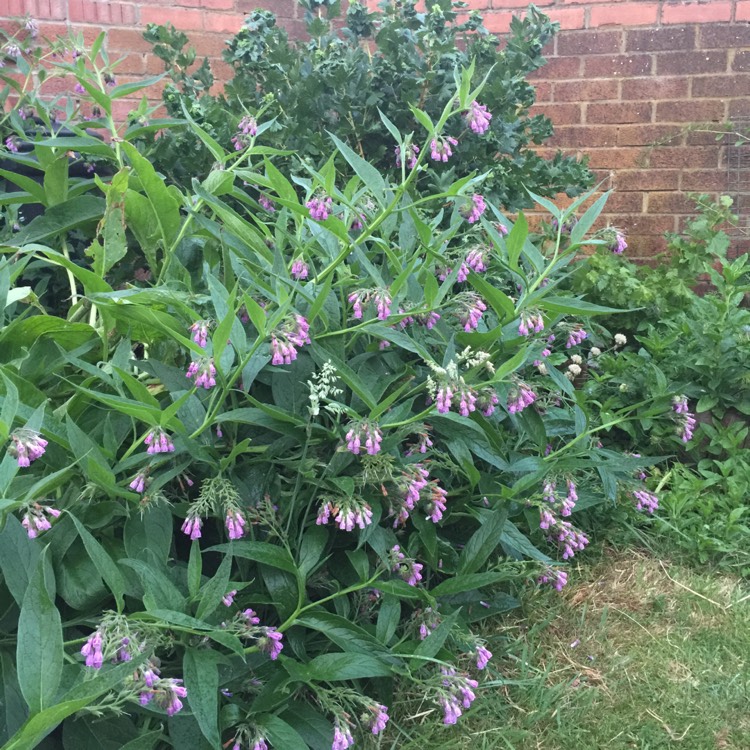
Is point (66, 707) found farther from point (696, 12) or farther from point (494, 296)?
point (696, 12)

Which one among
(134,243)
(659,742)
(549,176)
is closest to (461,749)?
(659,742)

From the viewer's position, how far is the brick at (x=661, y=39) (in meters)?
3.55

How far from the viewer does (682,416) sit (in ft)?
5.88

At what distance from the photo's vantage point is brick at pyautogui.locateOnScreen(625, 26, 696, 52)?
3547mm

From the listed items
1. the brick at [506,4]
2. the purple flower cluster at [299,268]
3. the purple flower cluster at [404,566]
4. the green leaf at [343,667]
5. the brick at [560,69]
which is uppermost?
the brick at [506,4]

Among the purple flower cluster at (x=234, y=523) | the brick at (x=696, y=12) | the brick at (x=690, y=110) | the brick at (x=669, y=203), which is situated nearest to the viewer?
the purple flower cluster at (x=234, y=523)

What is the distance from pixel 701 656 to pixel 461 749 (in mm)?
683

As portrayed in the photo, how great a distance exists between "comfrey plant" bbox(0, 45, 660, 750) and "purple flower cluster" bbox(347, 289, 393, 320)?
0.01 meters

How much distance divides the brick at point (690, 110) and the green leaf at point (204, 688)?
351 cm

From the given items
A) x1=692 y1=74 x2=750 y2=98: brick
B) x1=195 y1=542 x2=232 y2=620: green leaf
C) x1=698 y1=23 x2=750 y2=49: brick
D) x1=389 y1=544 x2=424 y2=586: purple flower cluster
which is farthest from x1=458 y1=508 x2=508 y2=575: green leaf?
x1=698 y1=23 x2=750 y2=49: brick

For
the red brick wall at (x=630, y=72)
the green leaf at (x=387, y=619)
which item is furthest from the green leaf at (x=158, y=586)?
the red brick wall at (x=630, y=72)

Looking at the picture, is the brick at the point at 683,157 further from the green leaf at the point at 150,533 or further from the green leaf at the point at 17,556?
the green leaf at the point at 17,556

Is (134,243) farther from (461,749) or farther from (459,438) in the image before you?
(461,749)

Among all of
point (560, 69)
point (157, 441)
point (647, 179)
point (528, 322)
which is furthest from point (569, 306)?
point (560, 69)
